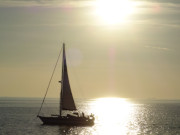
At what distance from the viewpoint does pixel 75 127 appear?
9906cm

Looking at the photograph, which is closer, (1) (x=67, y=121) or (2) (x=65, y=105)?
(2) (x=65, y=105)

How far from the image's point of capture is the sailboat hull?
323 feet

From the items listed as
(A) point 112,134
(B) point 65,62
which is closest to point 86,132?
(A) point 112,134

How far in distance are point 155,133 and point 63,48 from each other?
97.0ft

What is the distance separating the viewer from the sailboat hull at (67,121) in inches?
3873

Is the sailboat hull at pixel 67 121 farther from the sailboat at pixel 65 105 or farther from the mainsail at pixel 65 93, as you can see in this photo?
the mainsail at pixel 65 93

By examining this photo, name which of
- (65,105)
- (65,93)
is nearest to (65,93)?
(65,93)

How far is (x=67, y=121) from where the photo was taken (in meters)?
98.6

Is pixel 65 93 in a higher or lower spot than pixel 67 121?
higher

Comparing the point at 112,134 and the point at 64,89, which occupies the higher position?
the point at 64,89

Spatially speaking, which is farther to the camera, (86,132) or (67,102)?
(67,102)

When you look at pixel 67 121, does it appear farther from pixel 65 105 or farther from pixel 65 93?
pixel 65 93

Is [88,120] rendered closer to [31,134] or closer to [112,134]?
[112,134]

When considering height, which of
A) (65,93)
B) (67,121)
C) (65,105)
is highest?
(65,93)
